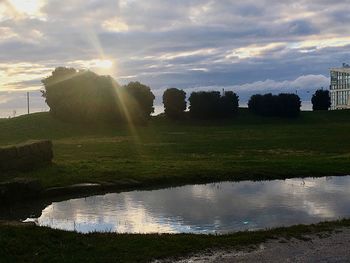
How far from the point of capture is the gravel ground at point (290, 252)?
449 inches

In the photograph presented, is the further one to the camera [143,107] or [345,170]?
[143,107]

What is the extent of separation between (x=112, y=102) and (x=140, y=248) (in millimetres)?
68273

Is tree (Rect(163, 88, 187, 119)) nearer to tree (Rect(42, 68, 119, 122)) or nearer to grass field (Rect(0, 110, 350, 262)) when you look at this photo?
tree (Rect(42, 68, 119, 122))

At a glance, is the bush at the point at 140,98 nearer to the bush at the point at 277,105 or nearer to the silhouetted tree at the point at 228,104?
the silhouetted tree at the point at 228,104

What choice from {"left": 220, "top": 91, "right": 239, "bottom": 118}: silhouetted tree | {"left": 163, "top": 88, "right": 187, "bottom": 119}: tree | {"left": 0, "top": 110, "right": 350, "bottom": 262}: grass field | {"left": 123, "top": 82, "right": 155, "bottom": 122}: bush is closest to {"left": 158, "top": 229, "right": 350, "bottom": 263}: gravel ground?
{"left": 0, "top": 110, "right": 350, "bottom": 262}: grass field

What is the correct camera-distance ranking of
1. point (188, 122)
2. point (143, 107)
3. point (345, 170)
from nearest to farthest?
point (345, 170) < point (143, 107) < point (188, 122)

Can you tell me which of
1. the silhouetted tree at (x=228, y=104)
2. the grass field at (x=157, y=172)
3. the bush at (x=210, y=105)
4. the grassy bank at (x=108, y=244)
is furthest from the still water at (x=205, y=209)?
the silhouetted tree at (x=228, y=104)

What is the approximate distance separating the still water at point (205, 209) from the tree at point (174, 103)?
68.1 m

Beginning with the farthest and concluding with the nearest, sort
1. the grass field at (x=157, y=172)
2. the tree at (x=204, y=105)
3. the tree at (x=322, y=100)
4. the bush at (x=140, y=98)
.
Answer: the tree at (x=322, y=100) → the tree at (x=204, y=105) → the bush at (x=140, y=98) → the grass field at (x=157, y=172)

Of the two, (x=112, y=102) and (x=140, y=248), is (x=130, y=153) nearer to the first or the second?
(x=140, y=248)

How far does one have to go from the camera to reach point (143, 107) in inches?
3381

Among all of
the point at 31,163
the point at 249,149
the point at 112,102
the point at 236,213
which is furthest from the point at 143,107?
the point at 236,213

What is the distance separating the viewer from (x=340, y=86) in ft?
625

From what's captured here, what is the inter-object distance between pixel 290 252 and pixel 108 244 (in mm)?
4500
